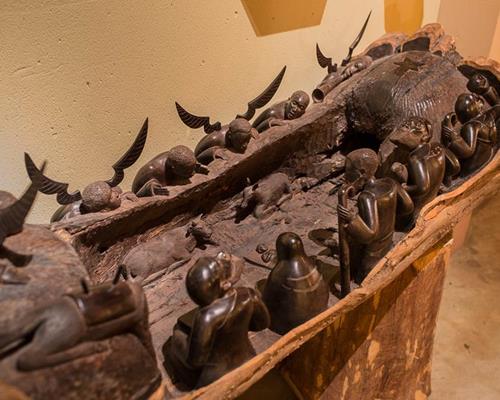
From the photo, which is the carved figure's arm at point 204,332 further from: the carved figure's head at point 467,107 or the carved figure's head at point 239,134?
the carved figure's head at point 467,107

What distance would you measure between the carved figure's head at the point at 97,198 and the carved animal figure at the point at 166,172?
133 millimetres

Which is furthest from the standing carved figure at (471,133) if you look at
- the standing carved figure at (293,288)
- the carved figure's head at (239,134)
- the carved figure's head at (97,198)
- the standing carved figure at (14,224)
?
the standing carved figure at (14,224)

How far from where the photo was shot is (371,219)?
1.45 m

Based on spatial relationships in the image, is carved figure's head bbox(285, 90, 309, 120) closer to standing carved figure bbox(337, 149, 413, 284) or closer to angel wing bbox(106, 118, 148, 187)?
standing carved figure bbox(337, 149, 413, 284)

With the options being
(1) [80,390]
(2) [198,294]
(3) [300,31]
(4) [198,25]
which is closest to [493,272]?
(3) [300,31]

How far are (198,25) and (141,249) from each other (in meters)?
0.94

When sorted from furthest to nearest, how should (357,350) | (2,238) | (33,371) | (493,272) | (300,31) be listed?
(493,272), (300,31), (357,350), (2,238), (33,371)

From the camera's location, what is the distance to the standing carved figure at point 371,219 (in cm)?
143

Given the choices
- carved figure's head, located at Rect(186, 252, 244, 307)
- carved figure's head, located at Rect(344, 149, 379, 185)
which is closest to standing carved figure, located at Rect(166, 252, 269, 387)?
carved figure's head, located at Rect(186, 252, 244, 307)

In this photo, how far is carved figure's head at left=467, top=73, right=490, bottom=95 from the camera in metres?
2.01

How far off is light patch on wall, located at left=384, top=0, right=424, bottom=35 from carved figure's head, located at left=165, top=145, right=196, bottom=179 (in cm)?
171

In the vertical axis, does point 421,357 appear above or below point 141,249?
below

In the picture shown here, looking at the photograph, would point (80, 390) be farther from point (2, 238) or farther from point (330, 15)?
point (330, 15)

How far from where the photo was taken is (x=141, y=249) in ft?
5.29
